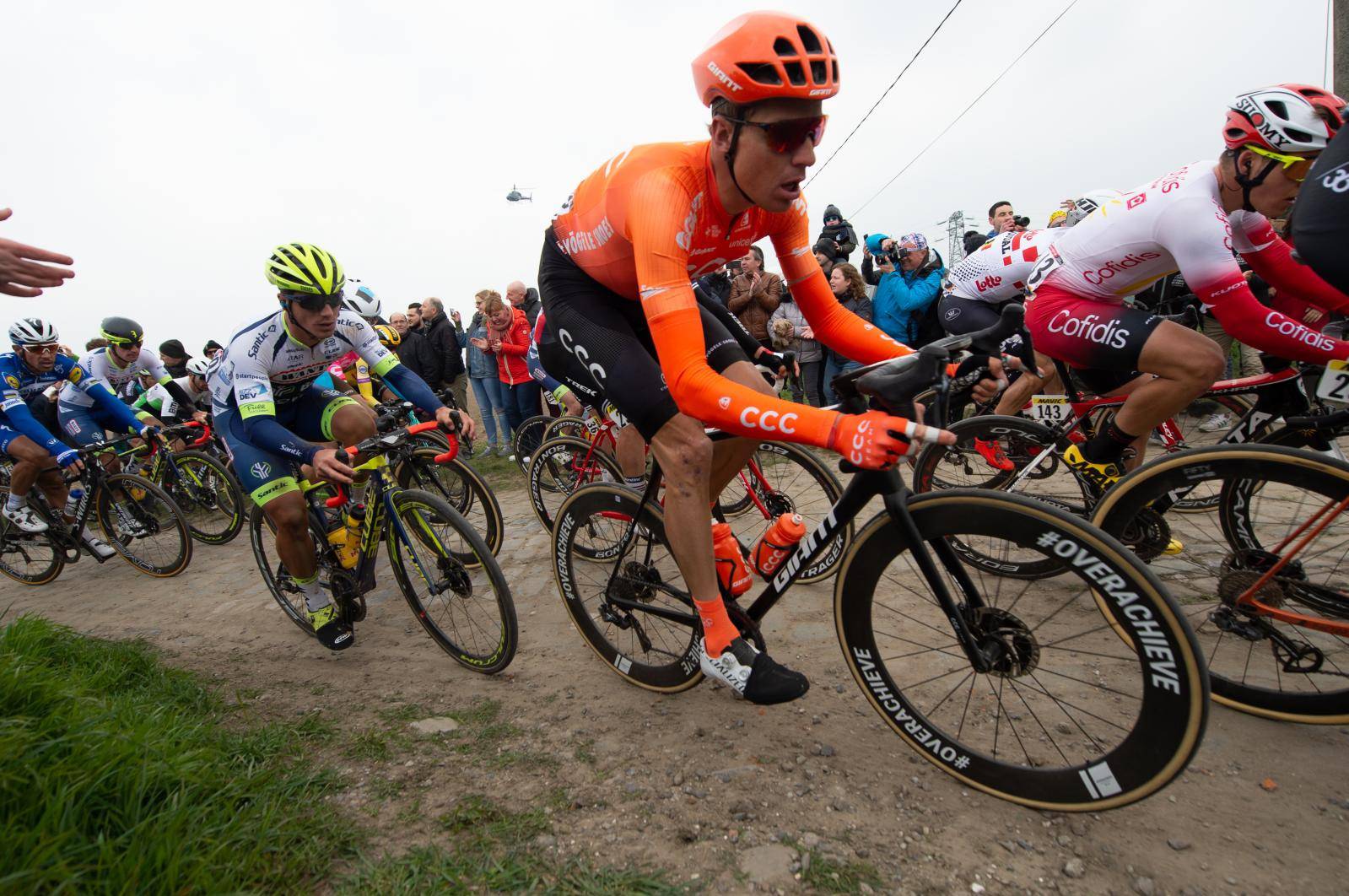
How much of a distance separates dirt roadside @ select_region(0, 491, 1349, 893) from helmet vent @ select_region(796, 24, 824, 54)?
2.58 meters

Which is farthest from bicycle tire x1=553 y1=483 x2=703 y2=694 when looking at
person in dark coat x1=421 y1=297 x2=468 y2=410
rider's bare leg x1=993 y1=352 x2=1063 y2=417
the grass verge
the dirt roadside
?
person in dark coat x1=421 y1=297 x2=468 y2=410

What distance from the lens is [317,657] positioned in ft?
12.6

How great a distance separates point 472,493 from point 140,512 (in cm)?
369

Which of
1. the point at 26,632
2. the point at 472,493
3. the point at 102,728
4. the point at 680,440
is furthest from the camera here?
the point at 472,493

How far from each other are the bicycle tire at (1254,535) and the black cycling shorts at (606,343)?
174 cm

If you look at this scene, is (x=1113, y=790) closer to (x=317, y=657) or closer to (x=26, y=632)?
(x=317, y=657)

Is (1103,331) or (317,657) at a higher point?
(1103,331)

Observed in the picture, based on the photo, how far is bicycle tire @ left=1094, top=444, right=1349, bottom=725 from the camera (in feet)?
7.03

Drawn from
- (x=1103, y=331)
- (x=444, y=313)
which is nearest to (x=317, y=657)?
(x=1103, y=331)

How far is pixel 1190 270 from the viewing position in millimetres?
2928

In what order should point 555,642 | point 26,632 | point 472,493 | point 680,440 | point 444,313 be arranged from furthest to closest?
point 444,313 → point 472,493 → point 555,642 → point 26,632 → point 680,440

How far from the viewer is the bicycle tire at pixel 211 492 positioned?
6891 millimetres

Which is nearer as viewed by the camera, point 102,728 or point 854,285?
point 102,728

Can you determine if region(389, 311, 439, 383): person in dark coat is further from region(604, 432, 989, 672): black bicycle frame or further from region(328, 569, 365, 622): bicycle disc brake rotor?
region(604, 432, 989, 672): black bicycle frame
